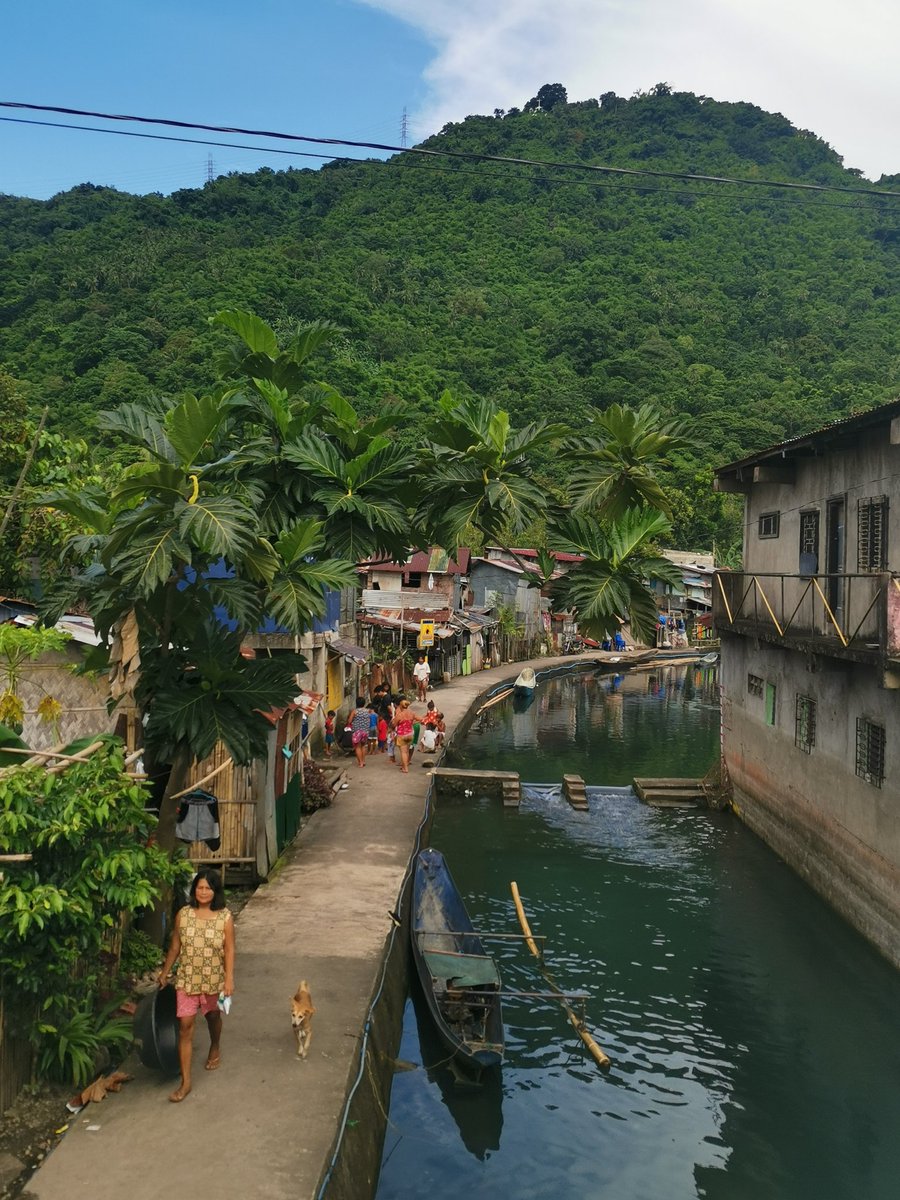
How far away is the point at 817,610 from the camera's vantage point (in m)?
Result: 15.2

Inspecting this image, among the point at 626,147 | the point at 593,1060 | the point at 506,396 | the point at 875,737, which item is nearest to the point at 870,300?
the point at 506,396

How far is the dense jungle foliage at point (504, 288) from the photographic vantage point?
172 ft

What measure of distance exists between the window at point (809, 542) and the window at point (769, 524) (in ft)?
4.51

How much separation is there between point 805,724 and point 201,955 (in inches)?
→ 473

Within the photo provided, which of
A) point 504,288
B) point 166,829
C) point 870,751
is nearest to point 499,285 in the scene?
point 504,288

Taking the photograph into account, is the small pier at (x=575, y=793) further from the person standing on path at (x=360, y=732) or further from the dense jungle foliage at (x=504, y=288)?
the dense jungle foliage at (x=504, y=288)

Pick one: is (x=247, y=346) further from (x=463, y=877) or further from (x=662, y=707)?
(x=662, y=707)

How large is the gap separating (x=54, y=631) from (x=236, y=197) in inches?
3075

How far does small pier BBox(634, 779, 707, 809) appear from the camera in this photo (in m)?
21.9

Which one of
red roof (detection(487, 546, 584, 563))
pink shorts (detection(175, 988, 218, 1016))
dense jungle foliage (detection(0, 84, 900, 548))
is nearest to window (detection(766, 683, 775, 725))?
red roof (detection(487, 546, 584, 563))

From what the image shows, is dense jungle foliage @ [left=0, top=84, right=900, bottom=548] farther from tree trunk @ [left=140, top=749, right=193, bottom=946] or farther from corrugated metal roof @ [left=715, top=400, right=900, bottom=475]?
tree trunk @ [left=140, top=749, right=193, bottom=946]

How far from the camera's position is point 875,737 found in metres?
13.4

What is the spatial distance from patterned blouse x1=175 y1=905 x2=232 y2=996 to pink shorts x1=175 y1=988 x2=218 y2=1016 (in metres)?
0.03

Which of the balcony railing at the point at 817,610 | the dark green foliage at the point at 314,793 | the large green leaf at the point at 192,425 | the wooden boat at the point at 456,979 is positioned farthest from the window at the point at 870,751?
the large green leaf at the point at 192,425
